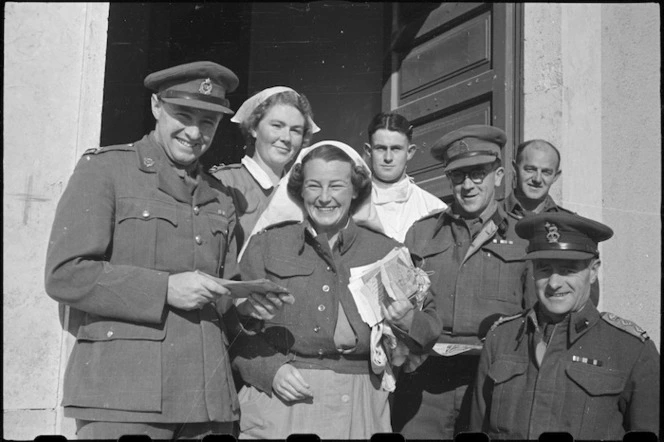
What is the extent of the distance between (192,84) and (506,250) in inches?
66.4

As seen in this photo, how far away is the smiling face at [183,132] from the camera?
3.50 m

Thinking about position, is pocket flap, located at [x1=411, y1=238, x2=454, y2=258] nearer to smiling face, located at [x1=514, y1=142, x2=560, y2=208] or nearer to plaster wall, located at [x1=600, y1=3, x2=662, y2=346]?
smiling face, located at [x1=514, y1=142, x2=560, y2=208]

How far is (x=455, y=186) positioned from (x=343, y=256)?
852mm

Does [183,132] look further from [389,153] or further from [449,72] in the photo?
[449,72]

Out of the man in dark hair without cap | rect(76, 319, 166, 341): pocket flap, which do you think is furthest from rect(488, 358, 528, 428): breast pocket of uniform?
rect(76, 319, 166, 341): pocket flap

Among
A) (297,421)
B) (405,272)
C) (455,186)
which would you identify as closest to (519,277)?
(455,186)

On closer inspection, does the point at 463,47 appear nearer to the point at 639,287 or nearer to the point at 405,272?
the point at 639,287

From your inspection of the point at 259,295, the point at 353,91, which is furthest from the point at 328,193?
the point at 353,91

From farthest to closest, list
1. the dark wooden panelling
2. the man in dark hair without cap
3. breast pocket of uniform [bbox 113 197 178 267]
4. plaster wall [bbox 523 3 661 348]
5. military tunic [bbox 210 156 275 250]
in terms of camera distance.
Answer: the dark wooden panelling < plaster wall [bbox 523 3 661 348] < the man in dark hair without cap < military tunic [bbox 210 156 275 250] < breast pocket of uniform [bbox 113 197 178 267]

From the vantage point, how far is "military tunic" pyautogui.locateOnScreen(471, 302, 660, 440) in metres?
3.35

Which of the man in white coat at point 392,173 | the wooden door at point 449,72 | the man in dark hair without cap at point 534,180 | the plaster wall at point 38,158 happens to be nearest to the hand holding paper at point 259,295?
the plaster wall at point 38,158

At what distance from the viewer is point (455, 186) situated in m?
4.25

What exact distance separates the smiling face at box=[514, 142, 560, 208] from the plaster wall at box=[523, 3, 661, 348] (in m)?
0.66

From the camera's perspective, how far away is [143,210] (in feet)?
10.9
